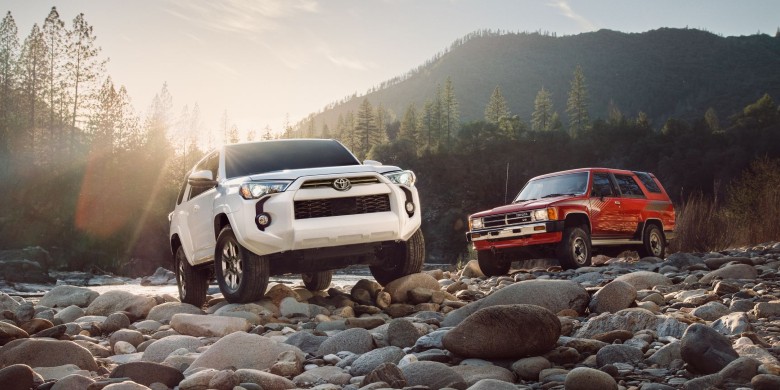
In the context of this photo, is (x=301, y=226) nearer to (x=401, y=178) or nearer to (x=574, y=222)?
(x=401, y=178)

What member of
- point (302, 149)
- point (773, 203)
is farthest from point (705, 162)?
point (302, 149)

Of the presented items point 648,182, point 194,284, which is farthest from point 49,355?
point 648,182

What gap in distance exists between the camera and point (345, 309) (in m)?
7.95

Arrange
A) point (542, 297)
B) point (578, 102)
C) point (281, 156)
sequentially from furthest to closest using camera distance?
point (578, 102) < point (281, 156) < point (542, 297)

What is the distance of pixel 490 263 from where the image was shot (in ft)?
45.4

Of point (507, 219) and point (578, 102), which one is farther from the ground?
point (578, 102)

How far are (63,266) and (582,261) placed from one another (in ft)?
101

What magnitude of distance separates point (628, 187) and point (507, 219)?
10.4 ft

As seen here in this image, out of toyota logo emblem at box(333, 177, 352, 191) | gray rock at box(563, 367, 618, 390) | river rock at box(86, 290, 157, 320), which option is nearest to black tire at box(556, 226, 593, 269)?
toyota logo emblem at box(333, 177, 352, 191)

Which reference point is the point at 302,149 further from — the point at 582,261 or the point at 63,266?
the point at 63,266

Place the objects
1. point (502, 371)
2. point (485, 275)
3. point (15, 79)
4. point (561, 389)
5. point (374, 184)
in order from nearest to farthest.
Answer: point (561, 389), point (502, 371), point (374, 184), point (485, 275), point (15, 79)

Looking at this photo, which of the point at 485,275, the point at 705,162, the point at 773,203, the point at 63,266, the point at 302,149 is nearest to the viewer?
the point at 302,149

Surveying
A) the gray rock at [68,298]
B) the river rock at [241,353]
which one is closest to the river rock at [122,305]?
the gray rock at [68,298]

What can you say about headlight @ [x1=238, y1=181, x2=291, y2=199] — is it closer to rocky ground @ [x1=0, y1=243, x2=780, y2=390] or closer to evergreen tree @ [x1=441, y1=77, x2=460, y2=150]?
rocky ground @ [x1=0, y1=243, x2=780, y2=390]
